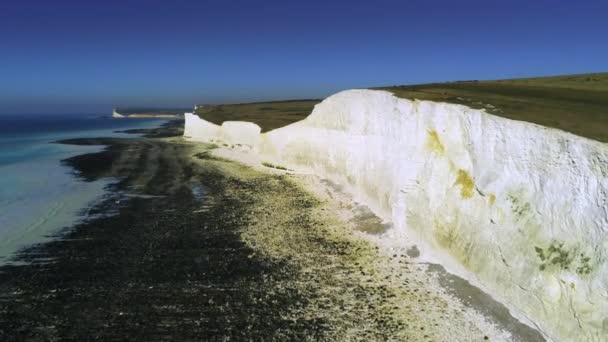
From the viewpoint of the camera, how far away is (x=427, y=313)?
9461 millimetres

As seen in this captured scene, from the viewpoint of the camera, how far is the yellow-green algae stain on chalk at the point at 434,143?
12938 millimetres

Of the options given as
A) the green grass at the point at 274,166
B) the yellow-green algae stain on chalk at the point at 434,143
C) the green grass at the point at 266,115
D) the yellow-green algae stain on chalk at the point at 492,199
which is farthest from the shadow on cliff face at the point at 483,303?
the green grass at the point at 266,115

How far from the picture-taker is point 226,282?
440 inches

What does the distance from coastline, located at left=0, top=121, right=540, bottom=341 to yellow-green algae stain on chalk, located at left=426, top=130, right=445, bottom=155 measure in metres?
3.62

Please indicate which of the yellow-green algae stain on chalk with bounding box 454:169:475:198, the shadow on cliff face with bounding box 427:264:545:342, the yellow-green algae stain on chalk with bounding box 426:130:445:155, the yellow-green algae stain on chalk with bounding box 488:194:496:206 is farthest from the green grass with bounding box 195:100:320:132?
the yellow-green algae stain on chalk with bounding box 488:194:496:206

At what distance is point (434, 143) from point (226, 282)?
8.07 m

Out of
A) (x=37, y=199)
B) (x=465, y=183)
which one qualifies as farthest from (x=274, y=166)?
(x=465, y=183)

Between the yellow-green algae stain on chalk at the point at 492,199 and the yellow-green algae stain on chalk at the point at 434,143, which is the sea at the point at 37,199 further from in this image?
the yellow-green algae stain on chalk at the point at 492,199

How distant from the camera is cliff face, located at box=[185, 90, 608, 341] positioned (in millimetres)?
7598

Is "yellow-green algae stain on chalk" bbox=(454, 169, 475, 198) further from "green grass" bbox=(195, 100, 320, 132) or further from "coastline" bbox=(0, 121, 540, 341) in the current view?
"green grass" bbox=(195, 100, 320, 132)

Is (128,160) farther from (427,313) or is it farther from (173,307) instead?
(427,313)

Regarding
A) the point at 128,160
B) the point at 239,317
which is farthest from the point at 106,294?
the point at 128,160

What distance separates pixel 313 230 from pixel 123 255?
6906 mm

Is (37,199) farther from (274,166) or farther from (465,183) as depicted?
(465,183)
